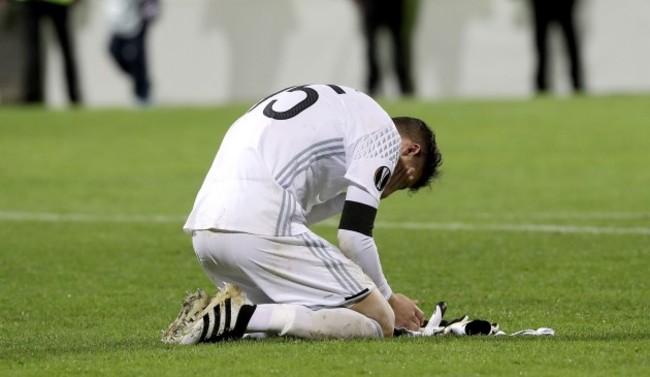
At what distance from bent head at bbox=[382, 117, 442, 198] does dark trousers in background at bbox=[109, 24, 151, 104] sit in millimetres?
16483

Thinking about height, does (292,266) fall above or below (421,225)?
above

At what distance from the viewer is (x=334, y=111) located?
762 centimetres

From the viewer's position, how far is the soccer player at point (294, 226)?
739cm

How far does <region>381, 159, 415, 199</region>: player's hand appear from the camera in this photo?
25.2 ft

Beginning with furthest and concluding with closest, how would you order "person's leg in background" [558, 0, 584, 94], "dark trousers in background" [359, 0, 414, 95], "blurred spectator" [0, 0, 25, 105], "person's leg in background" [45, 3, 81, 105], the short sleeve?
"blurred spectator" [0, 0, 25, 105] → "person's leg in background" [45, 3, 81, 105] → "dark trousers in background" [359, 0, 414, 95] → "person's leg in background" [558, 0, 584, 94] → the short sleeve

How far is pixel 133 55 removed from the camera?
24.1m

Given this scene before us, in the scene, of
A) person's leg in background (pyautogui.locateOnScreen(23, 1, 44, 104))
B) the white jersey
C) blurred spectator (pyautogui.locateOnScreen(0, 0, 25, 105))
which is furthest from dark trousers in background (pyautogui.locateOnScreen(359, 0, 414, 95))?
the white jersey

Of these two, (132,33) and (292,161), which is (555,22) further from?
(292,161)

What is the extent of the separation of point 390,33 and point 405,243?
13175mm

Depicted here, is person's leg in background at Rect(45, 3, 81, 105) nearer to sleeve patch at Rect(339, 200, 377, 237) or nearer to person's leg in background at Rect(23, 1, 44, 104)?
person's leg in background at Rect(23, 1, 44, 104)

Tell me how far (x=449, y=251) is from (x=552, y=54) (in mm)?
13515

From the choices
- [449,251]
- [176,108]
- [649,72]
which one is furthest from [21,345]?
[649,72]

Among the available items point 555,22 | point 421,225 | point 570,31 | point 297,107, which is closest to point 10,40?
point 555,22

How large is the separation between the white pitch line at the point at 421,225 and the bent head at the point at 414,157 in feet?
16.8
